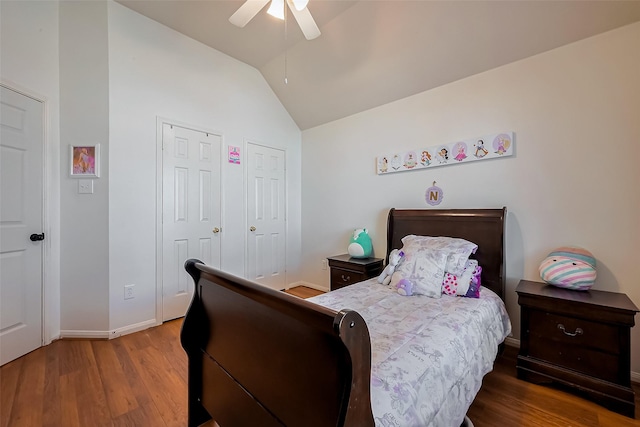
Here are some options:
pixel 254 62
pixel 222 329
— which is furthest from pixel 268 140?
pixel 222 329

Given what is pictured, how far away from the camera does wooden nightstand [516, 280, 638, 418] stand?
5.04ft

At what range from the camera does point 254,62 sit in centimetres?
343

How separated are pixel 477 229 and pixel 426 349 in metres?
1.47

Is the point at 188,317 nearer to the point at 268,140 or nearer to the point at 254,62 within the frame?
the point at 268,140

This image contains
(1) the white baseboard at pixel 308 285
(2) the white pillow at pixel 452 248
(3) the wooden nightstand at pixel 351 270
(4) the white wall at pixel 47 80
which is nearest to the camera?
(2) the white pillow at pixel 452 248

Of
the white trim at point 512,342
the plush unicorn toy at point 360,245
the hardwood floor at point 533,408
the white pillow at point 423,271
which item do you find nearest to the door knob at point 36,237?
the plush unicorn toy at point 360,245

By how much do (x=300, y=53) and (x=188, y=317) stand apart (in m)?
2.97

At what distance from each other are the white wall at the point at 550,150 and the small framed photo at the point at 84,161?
9.54 feet

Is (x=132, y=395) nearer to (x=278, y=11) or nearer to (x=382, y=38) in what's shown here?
(x=278, y=11)

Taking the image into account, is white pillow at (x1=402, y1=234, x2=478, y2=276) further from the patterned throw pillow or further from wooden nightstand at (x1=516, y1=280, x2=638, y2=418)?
wooden nightstand at (x1=516, y1=280, x2=638, y2=418)

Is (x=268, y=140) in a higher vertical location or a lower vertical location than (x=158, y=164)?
higher

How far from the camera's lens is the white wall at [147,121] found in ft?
8.14

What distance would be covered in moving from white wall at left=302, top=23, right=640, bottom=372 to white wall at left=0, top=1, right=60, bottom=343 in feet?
10.6

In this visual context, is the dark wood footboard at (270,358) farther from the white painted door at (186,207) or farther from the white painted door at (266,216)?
the white painted door at (266,216)
